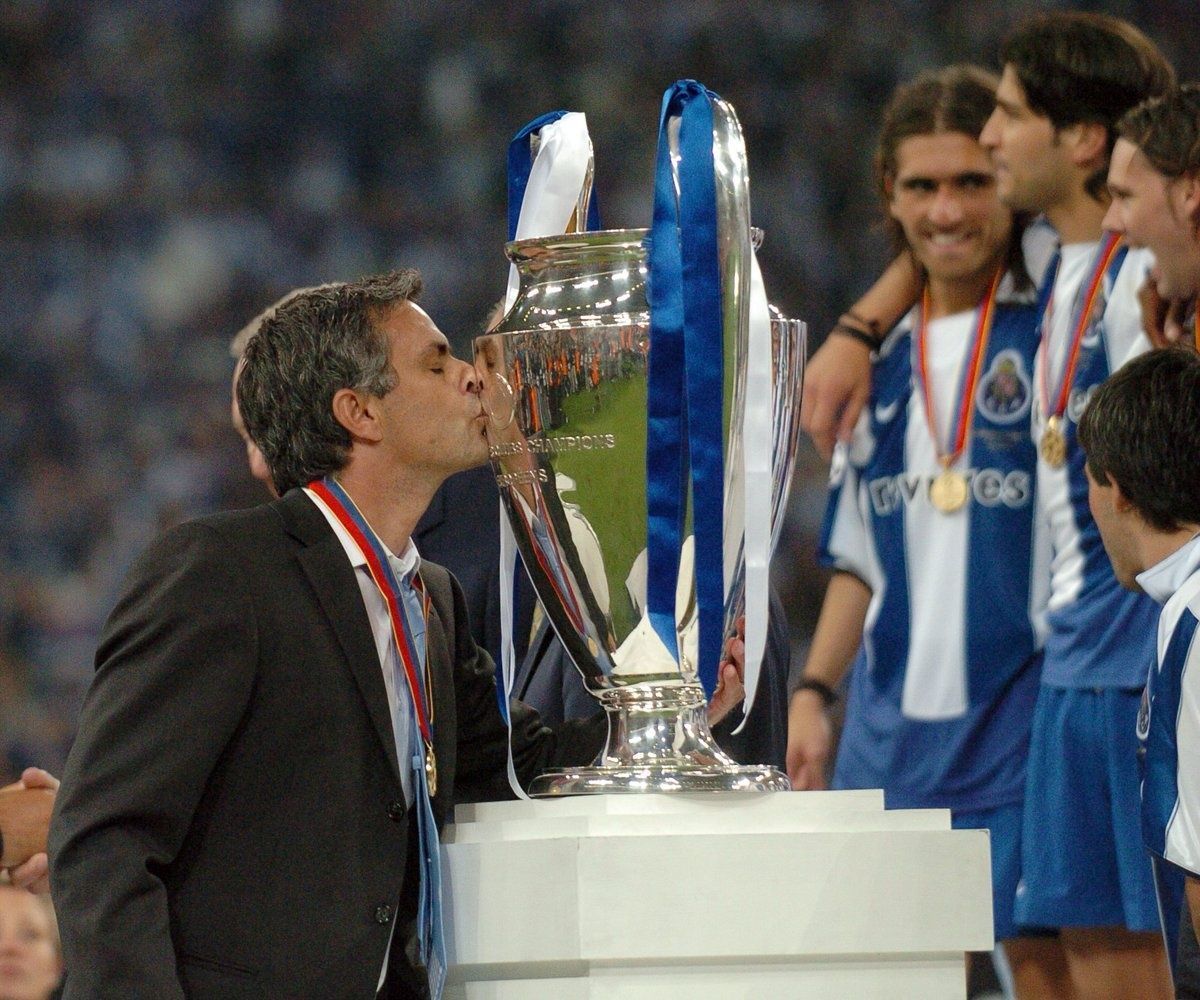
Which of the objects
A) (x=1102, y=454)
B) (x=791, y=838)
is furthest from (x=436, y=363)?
(x=1102, y=454)

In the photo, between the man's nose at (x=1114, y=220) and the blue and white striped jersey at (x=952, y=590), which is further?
the blue and white striped jersey at (x=952, y=590)

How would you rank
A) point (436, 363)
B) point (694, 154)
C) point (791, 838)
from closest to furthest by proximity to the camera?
point (791, 838) → point (694, 154) → point (436, 363)

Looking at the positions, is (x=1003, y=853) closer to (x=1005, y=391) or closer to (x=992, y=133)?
(x=1005, y=391)

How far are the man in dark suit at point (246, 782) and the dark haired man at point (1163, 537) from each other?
30.3 inches

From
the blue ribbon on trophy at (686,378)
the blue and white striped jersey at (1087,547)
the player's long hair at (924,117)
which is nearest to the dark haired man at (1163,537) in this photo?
the blue and white striped jersey at (1087,547)

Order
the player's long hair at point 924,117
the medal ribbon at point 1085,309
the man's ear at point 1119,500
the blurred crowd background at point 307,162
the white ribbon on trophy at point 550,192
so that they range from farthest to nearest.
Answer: the blurred crowd background at point 307,162 → the player's long hair at point 924,117 → the medal ribbon at point 1085,309 → the man's ear at point 1119,500 → the white ribbon on trophy at point 550,192

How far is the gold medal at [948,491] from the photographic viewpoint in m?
2.98

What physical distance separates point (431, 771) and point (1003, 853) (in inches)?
55.8

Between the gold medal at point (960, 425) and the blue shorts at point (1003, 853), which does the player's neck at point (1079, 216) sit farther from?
the blue shorts at point (1003, 853)

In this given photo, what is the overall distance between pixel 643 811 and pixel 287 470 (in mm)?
572

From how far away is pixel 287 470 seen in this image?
6.13 feet

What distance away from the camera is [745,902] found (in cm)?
148

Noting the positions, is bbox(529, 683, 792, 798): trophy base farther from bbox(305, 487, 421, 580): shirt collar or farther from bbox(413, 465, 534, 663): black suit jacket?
bbox(413, 465, 534, 663): black suit jacket

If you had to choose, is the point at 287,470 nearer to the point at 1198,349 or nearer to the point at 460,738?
the point at 460,738
